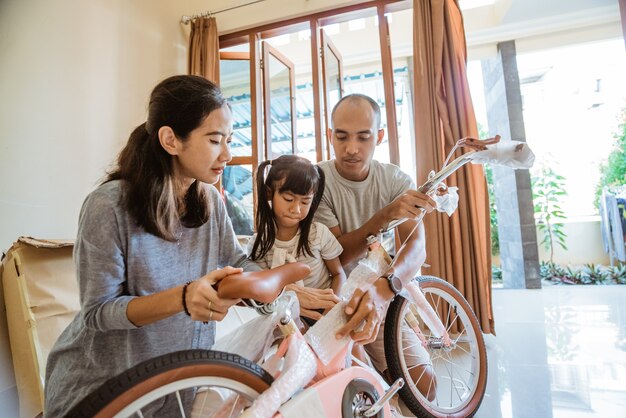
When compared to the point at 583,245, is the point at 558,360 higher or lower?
lower

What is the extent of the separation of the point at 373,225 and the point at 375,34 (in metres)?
2.95

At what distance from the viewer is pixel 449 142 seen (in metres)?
2.23

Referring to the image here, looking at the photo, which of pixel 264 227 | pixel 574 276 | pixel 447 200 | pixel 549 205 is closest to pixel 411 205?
pixel 447 200

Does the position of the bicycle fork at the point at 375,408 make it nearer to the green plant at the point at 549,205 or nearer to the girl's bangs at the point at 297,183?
the girl's bangs at the point at 297,183

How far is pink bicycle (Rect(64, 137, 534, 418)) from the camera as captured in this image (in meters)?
0.50

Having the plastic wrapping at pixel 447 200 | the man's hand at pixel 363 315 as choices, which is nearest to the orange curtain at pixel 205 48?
the plastic wrapping at pixel 447 200

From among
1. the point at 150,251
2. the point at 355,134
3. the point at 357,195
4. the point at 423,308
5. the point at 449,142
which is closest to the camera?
the point at 150,251

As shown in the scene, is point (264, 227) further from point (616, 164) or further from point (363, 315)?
point (616, 164)

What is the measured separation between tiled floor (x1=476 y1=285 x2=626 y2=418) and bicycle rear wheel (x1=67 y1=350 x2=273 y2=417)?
3.52ft

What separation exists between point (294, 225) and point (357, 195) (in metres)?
0.33

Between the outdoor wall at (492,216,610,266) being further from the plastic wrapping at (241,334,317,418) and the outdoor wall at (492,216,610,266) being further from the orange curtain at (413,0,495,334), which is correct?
the plastic wrapping at (241,334,317,418)

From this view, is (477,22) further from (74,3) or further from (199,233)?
(199,233)

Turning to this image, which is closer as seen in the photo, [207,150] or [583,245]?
[207,150]

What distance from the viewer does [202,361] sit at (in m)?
0.54
